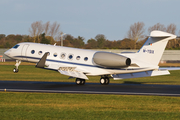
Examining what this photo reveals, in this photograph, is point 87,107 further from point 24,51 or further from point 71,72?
point 24,51

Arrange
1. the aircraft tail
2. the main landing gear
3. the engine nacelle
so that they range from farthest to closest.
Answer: the main landing gear < the engine nacelle < the aircraft tail

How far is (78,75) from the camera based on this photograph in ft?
84.3

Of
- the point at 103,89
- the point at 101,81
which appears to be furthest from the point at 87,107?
the point at 101,81

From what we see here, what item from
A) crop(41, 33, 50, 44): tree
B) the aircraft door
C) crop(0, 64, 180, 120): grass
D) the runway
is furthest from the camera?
crop(41, 33, 50, 44): tree

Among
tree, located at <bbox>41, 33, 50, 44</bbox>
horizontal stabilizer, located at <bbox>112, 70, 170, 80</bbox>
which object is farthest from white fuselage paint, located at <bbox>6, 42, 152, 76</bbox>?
tree, located at <bbox>41, 33, 50, 44</bbox>

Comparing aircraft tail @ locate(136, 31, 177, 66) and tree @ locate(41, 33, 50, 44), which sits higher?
tree @ locate(41, 33, 50, 44)

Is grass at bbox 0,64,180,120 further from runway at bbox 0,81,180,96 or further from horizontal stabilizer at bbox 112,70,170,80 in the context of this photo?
horizontal stabilizer at bbox 112,70,170,80

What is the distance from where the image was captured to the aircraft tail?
2439 cm

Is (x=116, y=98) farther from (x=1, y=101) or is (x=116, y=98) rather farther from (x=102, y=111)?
(x=1, y=101)

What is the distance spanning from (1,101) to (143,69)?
13162 millimetres

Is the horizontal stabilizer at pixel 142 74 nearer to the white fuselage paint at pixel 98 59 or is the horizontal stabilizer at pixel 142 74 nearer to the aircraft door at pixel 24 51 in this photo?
the white fuselage paint at pixel 98 59

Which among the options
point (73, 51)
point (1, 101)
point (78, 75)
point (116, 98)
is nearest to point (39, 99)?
point (1, 101)

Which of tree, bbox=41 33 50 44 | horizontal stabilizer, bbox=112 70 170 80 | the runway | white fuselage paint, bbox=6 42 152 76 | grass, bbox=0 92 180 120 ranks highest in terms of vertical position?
tree, bbox=41 33 50 44

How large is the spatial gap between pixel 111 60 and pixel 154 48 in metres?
3.81
